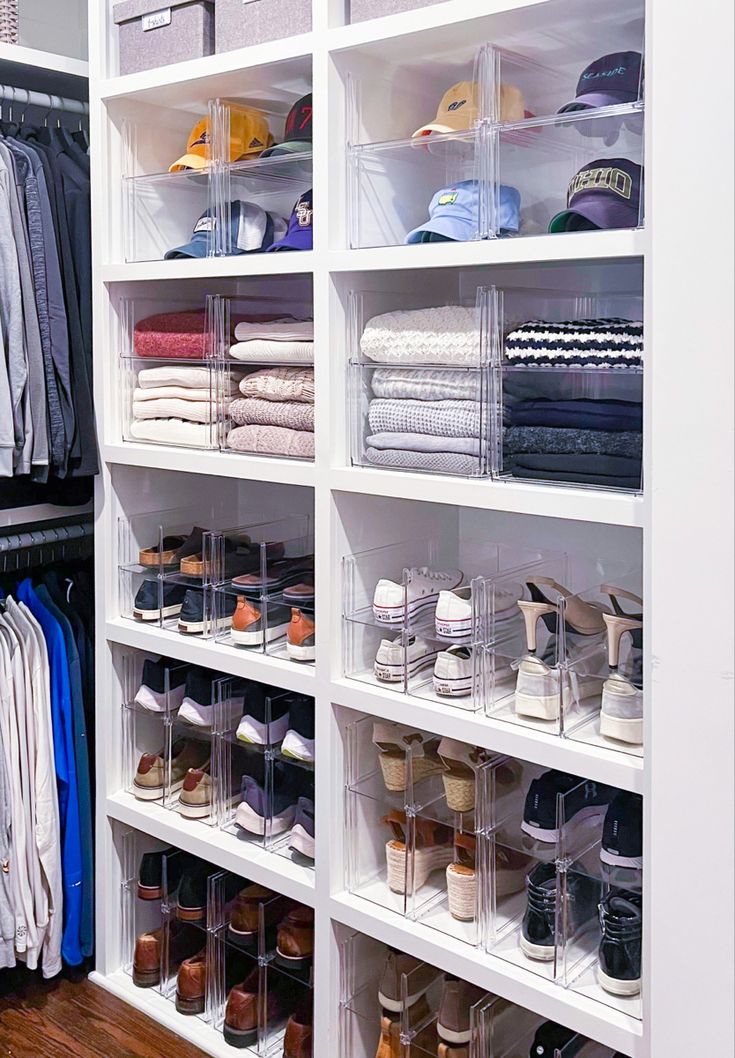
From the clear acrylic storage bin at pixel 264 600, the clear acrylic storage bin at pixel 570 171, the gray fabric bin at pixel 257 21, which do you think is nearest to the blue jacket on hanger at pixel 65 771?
the clear acrylic storage bin at pixel 264 600

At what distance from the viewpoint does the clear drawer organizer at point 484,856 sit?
181 centimetres

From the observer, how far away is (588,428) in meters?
1.75

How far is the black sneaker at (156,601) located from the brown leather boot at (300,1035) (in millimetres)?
835

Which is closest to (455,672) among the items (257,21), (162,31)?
(257,21)

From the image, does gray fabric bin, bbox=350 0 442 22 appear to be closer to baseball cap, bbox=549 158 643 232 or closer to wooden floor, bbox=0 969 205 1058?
baseball cap, bbox=549 158 643 232

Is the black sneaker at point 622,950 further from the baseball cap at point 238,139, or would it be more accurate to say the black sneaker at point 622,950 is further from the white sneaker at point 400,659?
the baseball cap at point 238,139

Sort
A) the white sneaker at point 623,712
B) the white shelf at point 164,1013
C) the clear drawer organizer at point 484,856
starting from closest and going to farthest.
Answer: the white sneaker at point 623,712 < the clear drawer organizer at point 484,856 < the white shelf at point 164,1013

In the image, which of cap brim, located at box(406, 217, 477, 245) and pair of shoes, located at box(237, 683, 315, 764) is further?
pair of shoes, located at box(237, 683, 315, 764)

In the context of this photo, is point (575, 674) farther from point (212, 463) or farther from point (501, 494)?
point (212, 463)

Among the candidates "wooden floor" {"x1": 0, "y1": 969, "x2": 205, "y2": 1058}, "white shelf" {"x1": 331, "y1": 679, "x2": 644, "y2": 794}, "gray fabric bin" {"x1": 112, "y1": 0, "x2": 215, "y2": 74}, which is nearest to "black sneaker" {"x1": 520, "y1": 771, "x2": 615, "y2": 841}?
"white shelf" {"x1": 331, "y1": 679, "x2": 644, "y2": 794}

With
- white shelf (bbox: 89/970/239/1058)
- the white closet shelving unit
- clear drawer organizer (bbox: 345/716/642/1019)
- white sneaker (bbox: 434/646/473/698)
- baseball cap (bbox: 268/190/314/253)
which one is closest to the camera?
the white closet shelving unit

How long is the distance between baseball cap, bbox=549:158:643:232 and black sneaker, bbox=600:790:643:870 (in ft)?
2.86

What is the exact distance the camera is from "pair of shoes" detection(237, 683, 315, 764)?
220 cm

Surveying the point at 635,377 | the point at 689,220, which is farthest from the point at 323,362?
the point at 689,220
